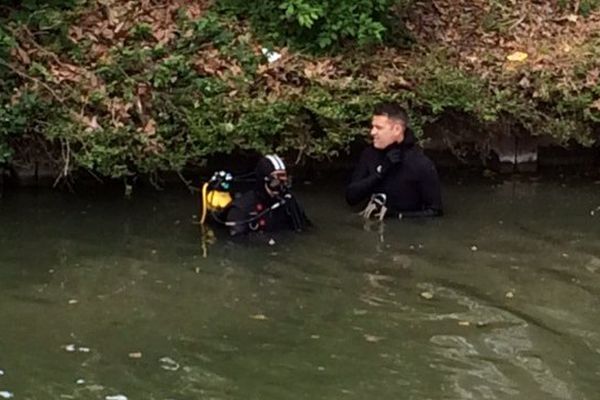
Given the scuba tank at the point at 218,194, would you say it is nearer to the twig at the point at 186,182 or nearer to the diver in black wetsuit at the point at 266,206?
the diver in black wetsuit at the point at 266,206

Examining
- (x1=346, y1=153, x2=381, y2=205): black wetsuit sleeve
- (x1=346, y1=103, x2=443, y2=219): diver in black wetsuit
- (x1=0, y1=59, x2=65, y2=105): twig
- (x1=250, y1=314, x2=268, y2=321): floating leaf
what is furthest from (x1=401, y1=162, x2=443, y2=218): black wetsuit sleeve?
(x1=0, y1=59, x2=65, y2=105): twig

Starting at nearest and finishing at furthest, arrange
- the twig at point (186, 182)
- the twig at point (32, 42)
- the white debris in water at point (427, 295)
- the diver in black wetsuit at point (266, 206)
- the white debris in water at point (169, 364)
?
the white debris in water at point (169, 364) < the white debris in water at point (427, 295) < the diver in black wetsuit at point (266, 206) < the twig at point (186, 182) < the twig at point (32, 42)

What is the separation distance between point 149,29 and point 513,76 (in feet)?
11.5

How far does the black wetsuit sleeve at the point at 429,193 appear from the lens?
34.4 ft

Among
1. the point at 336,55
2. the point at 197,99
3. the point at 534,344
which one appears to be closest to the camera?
the point at 534,344

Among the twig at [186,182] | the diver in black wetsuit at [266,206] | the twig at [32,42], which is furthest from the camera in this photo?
the twig at [32,42]

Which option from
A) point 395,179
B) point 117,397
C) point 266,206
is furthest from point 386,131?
point 117,397

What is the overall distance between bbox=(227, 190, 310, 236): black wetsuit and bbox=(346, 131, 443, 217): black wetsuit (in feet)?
2.52

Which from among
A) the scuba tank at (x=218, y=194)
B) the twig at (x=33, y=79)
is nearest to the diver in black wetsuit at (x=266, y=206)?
the scuba tank at (x=218, y=194)

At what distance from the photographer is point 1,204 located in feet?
35.0

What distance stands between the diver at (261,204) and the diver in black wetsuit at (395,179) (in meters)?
A: 0.74

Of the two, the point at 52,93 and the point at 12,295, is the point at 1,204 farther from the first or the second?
the point at 12,295

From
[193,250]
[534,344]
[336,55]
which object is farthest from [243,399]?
[336,55]

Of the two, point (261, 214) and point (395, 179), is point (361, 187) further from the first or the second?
point (261, 214)
